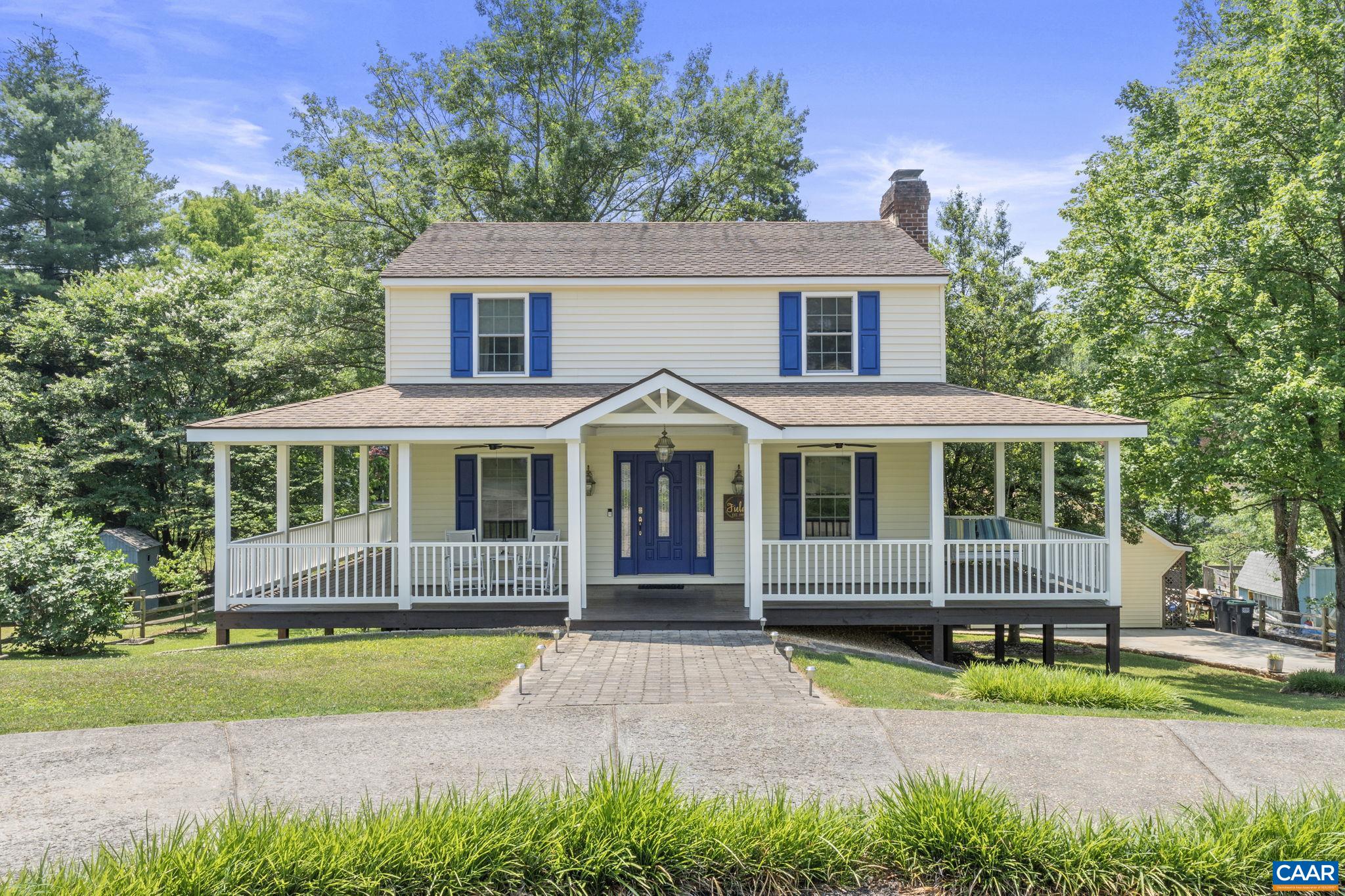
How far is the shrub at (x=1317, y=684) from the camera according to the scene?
1220 cm

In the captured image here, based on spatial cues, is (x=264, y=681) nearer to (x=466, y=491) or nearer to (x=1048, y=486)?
(x=466, y=491)

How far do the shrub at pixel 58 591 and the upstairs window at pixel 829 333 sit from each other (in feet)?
41.6

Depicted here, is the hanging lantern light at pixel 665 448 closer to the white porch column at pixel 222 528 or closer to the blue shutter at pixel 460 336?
the blue shutter at pixel 460 336

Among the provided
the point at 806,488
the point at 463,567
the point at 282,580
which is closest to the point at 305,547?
the point at 282,580

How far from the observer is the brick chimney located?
55.2 ft

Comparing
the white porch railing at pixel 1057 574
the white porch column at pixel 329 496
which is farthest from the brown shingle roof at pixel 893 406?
the white porch column at pixel 329 496

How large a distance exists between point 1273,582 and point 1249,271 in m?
20.0

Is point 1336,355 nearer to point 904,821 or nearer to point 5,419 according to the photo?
point 904,821

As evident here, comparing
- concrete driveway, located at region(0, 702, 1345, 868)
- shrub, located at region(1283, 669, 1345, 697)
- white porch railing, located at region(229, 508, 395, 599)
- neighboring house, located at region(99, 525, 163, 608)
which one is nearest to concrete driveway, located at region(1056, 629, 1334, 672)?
shrub, located at region(1283, 669, 1345, 697)

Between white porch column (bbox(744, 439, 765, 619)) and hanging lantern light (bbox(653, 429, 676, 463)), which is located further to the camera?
hanging lantern light (bbox(653, 429, 676, 463))

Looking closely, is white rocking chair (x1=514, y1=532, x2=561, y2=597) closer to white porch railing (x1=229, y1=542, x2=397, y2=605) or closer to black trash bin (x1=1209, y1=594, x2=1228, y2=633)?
white porch railing (x1=229, y1=542, x2=397, y2=605)

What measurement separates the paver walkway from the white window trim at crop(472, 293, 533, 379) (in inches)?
221

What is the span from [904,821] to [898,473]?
33.1 feet
